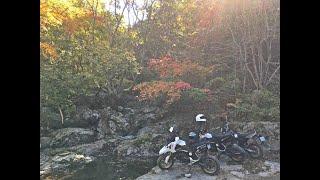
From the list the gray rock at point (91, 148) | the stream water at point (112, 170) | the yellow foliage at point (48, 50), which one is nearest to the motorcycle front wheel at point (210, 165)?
the stream water at point (112, 170)

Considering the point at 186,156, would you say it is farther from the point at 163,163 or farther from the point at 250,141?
the point at 250,141

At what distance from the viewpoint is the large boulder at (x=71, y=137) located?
5.53ft

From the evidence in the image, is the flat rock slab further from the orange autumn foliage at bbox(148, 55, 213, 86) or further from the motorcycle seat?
the orange autumn foliage at bbox(148, 55, 213, 86)

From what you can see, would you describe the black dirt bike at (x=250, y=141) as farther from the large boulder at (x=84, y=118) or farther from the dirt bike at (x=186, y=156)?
the large boulder at (x=84, y=118)

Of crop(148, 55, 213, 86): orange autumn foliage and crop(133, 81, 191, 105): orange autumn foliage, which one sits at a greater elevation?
crop(148, 55, 213, 86): orange autumn foliage

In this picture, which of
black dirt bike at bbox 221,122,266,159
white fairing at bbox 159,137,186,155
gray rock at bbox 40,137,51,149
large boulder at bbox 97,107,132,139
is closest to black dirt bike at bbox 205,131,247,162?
black dirt bike at bbox 221,122,266,159

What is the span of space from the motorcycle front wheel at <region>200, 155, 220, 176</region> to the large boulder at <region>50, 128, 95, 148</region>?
0.56 metres

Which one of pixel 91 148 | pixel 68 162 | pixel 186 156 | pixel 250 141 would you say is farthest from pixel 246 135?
pixel 68 162

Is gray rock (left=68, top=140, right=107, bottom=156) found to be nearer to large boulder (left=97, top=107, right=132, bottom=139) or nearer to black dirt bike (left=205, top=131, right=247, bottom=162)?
large boulder (left=97, top=107, right=132, bottom=139)

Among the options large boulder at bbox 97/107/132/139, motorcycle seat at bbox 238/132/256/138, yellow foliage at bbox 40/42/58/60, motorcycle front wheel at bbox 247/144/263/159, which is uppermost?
yellow foliage at bbox 40/42/58/60

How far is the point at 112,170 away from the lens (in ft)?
5.54

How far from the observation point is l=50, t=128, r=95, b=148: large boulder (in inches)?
66.4

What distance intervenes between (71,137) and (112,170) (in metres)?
0.26
